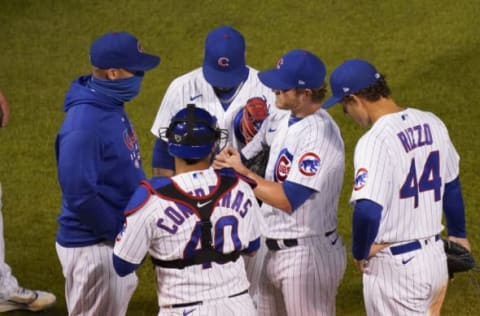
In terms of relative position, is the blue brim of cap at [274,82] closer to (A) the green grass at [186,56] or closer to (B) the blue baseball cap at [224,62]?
(B) the blue baseball cap at [224,62]

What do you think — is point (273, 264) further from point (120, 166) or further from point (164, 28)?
point (164, 28)

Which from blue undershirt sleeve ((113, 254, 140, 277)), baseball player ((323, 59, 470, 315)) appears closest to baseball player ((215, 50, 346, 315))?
baseball player ((323, 59, 470, 315))

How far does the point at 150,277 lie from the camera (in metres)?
7.05

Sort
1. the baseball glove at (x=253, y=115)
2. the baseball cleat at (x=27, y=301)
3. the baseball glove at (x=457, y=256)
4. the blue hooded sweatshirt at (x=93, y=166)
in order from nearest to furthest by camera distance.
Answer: the blue hooded sweatshirt at (x=93, y=166), the baseball glove at (x=457, y=256), the baseball glove at (x=253, y=115), the baseball cleat at (x=27, y=301)

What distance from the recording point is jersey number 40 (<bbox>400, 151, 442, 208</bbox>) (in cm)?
455

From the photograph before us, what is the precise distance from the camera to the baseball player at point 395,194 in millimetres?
4508

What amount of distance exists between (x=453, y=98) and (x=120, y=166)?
5.50 meters

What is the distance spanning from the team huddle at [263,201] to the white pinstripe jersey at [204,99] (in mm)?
220

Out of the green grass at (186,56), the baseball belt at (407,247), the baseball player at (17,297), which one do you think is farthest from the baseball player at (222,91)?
the green grass at (186,56)

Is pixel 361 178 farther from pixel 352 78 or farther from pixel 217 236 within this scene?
pixel 217 236

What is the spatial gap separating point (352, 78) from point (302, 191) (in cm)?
62

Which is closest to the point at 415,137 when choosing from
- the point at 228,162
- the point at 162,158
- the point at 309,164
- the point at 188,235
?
the point at 309,164

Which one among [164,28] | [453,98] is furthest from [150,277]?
[164,28]

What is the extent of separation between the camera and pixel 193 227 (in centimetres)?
412
